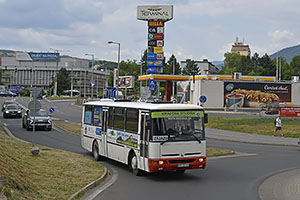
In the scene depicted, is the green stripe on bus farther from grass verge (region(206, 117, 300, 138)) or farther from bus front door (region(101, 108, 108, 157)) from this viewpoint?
grass verge (region(206, 117, 300, 138))

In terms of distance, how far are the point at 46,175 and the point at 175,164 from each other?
402cm

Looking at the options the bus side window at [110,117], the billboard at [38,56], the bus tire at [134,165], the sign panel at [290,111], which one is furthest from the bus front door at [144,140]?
the billboard at [38,56]

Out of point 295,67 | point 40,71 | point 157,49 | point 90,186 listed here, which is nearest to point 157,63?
point 157,49

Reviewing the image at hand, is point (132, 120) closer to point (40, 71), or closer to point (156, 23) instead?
point (156, 23)

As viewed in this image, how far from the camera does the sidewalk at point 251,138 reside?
29.0 m

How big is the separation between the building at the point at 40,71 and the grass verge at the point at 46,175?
5919 inches

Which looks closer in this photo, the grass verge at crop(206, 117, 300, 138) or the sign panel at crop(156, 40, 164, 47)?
the grass verge at crop(206, 117, 300, 138)

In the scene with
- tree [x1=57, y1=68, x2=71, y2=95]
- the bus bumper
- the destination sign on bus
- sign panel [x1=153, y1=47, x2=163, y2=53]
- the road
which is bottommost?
the road

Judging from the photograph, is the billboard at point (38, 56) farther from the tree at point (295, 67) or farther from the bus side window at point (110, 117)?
the bus side window at point (110, 117)

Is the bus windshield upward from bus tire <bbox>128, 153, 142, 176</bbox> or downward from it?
upward

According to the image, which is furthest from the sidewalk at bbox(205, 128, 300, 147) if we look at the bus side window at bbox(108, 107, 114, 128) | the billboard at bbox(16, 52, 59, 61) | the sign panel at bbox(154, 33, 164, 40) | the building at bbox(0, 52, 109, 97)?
the billboard at bbox(16, 52, 59, 61)

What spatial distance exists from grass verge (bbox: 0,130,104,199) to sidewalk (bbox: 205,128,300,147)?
15603 mm

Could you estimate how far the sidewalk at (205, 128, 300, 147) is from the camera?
1144 inches

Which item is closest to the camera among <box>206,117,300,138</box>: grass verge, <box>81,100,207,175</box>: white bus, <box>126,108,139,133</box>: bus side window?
<box>81,100,207,175</box>: white bus
